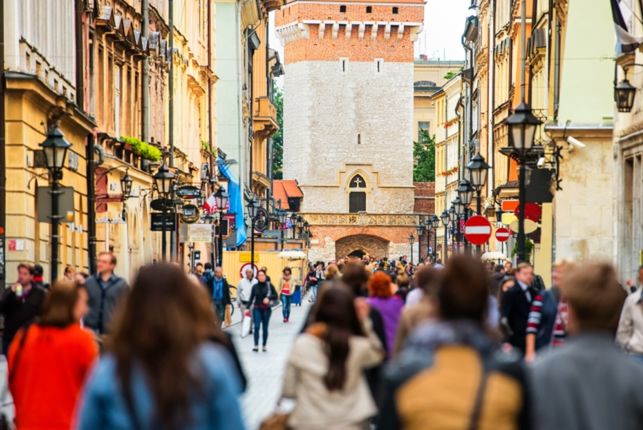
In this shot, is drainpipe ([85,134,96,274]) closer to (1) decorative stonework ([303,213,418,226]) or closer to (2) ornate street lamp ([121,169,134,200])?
(2) ornate street lamp ([121,169,134,200])

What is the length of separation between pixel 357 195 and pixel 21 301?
337ft

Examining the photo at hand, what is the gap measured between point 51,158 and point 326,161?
3800 inches

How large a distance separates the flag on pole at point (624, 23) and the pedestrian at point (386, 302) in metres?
12.1

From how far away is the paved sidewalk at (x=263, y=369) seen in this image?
17.5 m

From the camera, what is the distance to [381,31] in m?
117

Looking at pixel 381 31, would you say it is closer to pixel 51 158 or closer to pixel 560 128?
pixel 560 128

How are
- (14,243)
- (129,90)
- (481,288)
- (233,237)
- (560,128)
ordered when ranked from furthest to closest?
(233,237), (129,90), (560,128), (14,243), (481,288)

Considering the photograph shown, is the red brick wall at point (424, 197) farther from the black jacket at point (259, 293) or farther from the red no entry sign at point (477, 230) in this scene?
the black jacket at point (259, 293)

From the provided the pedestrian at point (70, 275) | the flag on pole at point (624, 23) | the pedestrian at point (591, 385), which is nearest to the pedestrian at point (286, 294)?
the flag on pole at point (624, 23)

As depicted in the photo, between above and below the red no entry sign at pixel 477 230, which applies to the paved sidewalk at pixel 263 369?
below

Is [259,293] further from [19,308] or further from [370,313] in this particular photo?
[370,313]

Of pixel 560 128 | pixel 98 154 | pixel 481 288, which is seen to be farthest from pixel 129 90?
pixel 481 288

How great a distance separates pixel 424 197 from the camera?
125 m

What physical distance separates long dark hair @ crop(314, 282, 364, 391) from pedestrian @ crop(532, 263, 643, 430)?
9.18 ft
